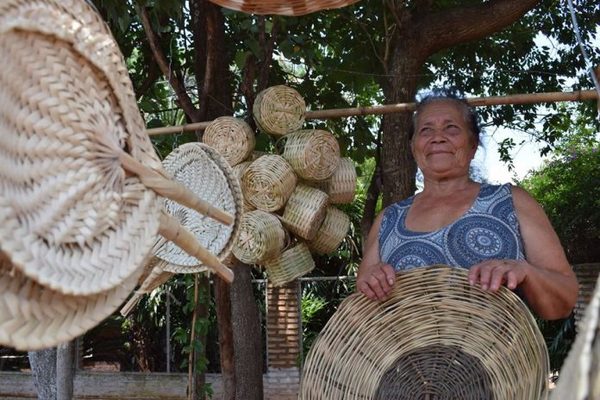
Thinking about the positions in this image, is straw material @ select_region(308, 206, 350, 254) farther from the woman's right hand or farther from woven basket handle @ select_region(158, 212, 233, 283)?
woven basket handle @ select_region(158, 212, 233, 283)

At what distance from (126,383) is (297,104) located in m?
4.38

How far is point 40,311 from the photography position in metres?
0.85

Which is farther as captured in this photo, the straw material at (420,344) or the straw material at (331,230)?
the straw material at (331,230)

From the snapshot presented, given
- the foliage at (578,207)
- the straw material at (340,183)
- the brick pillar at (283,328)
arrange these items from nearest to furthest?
the straw material at (340,183) → the foliage at (578,207) → the brick pillar at (283,328)

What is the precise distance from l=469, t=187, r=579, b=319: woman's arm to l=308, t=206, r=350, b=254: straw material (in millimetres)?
731

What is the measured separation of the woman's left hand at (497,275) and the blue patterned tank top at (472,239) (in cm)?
17

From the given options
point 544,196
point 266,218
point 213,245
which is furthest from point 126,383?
point 213,245

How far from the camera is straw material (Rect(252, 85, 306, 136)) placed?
225 cm

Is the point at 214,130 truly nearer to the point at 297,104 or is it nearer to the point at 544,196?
the point at 297,104

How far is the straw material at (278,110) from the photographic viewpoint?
2252 millimetres

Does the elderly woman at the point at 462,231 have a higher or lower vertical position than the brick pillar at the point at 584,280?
higher

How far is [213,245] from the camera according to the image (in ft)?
5.52

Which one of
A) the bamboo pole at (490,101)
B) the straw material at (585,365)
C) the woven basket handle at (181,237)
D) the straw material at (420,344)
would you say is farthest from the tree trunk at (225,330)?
the straw material at (585,365)

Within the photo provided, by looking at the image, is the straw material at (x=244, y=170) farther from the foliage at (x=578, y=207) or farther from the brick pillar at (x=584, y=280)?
the foliage at (x=578, y=207)
